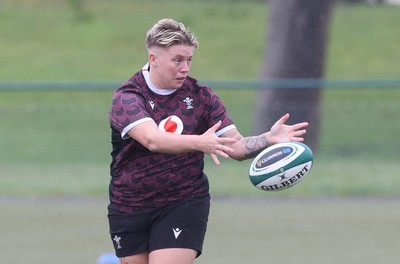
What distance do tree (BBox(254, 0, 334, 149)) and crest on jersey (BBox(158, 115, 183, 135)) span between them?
22.4ft

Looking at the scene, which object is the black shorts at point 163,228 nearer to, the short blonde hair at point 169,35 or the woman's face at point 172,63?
the woman's face at point 172,63

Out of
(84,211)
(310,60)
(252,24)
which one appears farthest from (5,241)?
(252,24)

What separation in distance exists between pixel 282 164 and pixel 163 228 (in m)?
0.76

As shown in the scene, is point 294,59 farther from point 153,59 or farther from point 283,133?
point 153,59

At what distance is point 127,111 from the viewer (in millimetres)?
5965

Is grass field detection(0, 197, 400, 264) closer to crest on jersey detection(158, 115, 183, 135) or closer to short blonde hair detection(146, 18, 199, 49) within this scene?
crest on jersey detection(158, 115, 183, 135)

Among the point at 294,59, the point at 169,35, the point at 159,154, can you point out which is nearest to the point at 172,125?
the point at 159,154

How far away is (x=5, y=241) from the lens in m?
9.55

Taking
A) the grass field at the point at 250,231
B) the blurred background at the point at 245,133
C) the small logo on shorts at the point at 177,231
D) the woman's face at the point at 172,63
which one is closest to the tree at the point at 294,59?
the blurred background at the point at 245,133

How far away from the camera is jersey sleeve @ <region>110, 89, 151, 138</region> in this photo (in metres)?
5.92

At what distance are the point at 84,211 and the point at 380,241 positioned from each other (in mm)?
3338

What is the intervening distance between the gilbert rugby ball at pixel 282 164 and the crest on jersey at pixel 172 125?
0.49 m

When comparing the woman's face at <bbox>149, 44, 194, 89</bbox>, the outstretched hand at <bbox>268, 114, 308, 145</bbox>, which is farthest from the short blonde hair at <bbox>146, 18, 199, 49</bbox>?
the outstretched hand at <bbox>268, 114, 308, 145</bbox>

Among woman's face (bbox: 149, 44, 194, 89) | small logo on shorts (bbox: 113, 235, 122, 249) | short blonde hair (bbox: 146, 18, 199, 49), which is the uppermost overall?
short blonde hair (bbox: 146, 18, 199, 49)
